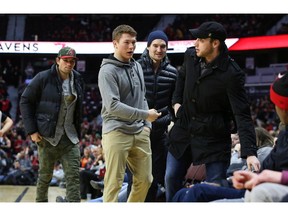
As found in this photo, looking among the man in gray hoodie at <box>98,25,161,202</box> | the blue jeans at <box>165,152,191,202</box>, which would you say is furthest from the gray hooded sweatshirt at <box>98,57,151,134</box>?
the blue jeans at <box>165,152,191,202</box>

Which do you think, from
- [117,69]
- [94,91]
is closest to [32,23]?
[94,91]

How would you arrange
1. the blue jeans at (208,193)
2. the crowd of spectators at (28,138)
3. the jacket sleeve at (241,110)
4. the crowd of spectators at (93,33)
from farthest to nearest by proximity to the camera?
1. the crowd of spectators at (93,33)
2. the crowd of spectators at (28,138)
3. the jacket sleeve at (241,110)
4. the blue jeans at (208,193)

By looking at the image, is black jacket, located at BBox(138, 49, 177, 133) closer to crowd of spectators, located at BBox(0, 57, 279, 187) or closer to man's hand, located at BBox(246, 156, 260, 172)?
man's hand, located at BBox(246, 156, 260, 172)

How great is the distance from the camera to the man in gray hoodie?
3959 millimetres

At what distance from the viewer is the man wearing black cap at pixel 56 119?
15.5 ft

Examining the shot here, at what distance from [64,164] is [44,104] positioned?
513mm

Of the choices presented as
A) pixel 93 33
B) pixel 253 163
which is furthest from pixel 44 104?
pixel 93 33

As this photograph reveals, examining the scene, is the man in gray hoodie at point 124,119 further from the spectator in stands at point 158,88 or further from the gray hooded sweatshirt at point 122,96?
the spectator in stands at point 158,88

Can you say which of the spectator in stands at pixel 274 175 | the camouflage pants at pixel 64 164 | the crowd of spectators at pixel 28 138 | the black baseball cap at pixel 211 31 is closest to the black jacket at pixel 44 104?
the camouflage pants at pixel 64 164

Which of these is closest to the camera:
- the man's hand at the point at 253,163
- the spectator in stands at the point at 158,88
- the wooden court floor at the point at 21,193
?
the man's hand at the point at 253,163

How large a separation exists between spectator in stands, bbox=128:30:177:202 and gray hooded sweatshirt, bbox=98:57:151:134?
43 cm

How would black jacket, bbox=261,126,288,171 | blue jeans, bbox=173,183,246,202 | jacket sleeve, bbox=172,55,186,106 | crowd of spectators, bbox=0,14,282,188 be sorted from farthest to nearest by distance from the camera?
1. crowd of spectators, bbox=0,14,282,188
2. jacket sleeve, bbox=172,55,186,106
3. blue jeans, bbox=173,183,246,202
4. black jacket, bbox=261,126,288,171
